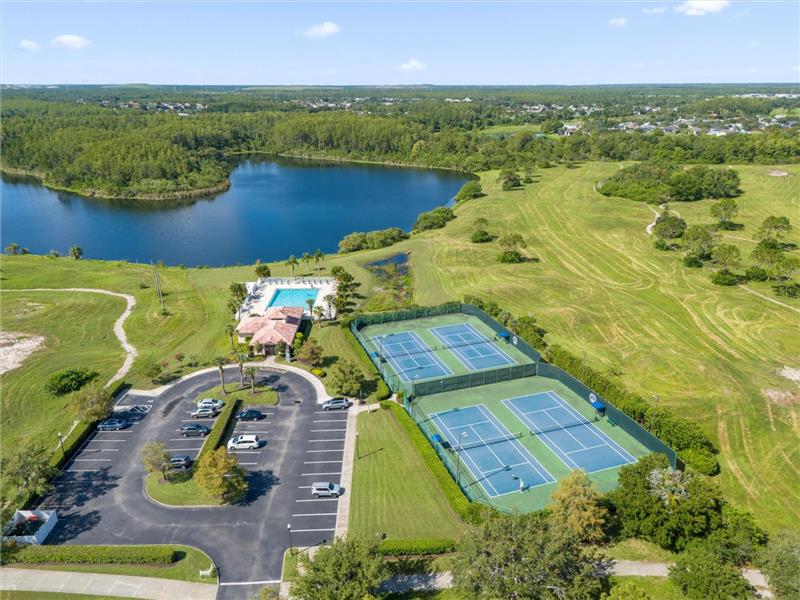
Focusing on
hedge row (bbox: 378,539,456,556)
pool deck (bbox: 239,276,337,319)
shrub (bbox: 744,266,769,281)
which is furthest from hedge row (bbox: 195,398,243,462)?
shrub (bbox: 744,266,769,281)

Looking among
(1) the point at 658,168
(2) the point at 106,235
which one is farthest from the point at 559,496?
(1) the point at 658,168

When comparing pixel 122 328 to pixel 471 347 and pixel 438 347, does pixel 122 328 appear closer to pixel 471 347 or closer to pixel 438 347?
pixel 438 347

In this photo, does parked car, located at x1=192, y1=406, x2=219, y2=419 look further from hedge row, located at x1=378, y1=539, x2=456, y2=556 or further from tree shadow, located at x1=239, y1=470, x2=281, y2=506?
hedge row, located at x1=378, y1=539, x2=456, y2=556

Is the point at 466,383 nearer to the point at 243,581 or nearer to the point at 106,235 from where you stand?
the point at 243,581

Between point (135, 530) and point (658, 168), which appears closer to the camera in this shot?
point (135, 530)

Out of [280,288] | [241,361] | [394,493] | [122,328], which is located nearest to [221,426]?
[241,361]

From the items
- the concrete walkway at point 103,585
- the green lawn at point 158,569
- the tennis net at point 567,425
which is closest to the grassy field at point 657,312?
the tennis net at point 567,425
